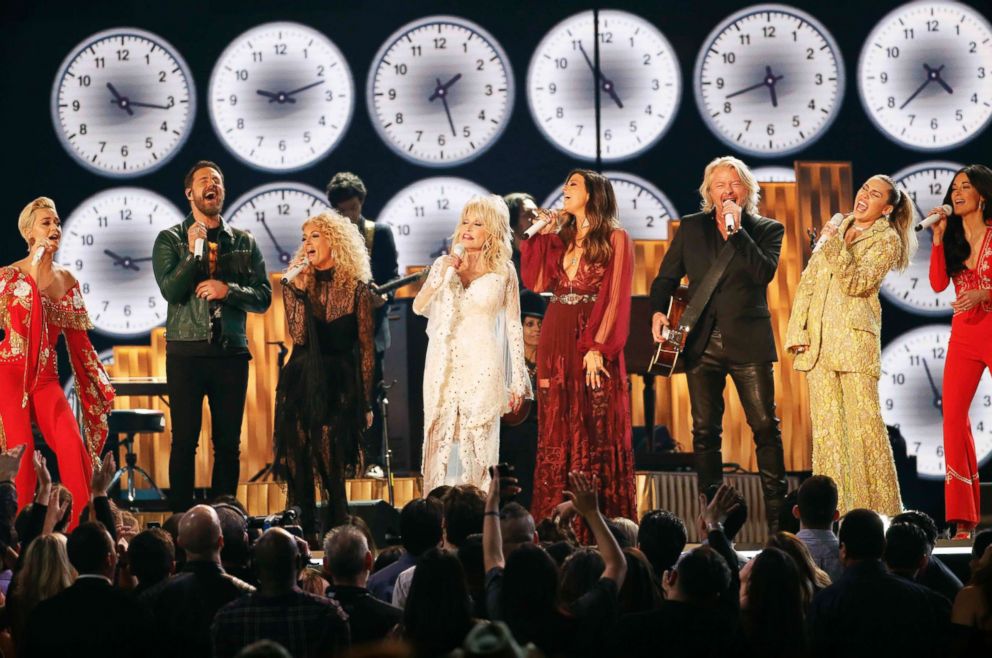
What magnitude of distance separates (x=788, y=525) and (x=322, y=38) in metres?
6.52

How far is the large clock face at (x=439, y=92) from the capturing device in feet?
38.0

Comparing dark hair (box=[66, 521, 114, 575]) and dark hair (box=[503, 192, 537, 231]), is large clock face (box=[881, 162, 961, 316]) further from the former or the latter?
dark hair (box=[66, 521, 114, 575])

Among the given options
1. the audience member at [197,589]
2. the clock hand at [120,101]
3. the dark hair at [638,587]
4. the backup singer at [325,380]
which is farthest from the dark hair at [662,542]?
the clock hand at [120,101]

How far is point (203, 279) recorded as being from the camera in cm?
767

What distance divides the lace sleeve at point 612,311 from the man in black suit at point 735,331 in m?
0.33

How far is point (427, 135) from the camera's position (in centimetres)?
1158

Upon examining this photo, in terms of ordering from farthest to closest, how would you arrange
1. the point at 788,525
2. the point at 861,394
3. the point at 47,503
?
the point at 861,394, the point at 788,525, the point at 47,503

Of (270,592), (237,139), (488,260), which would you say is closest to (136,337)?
(237,139)

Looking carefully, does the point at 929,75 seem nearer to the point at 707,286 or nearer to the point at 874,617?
the point at 707,286

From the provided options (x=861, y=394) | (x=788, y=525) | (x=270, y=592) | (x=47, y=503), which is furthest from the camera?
(x=861, y=394)

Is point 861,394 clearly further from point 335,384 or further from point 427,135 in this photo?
point 427,135

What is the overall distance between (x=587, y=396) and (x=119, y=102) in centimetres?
575

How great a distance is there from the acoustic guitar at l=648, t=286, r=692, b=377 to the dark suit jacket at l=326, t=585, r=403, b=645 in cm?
312

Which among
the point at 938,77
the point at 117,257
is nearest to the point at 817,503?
the point at 938,77
